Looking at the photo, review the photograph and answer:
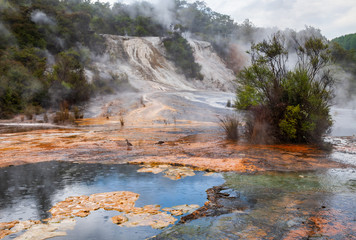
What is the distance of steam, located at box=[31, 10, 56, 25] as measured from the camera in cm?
2976

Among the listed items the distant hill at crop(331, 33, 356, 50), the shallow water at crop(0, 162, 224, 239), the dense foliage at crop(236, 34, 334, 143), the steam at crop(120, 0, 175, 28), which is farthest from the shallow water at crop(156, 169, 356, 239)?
the distant hill at crop(331, 33, 356, 50)

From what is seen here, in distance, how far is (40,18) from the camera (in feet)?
98.3

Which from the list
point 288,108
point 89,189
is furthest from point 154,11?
point 89,189

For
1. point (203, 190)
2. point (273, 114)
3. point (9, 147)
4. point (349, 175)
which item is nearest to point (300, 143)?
point (273, 114)

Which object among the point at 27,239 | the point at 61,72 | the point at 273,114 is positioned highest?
the point at 61,72

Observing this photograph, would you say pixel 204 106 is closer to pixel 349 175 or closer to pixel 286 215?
pixel 349 175

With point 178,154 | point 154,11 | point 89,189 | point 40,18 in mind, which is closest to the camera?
point 89,189

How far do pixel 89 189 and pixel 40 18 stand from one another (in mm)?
29841

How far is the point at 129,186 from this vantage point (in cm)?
489

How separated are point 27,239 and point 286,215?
2.71 meters

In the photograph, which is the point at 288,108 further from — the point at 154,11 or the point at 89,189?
the point at 154,11

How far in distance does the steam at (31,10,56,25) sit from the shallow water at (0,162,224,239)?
2742 cm

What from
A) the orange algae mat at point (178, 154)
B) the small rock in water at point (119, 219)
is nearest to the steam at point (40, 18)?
the orange algae mat at point (178, 154)

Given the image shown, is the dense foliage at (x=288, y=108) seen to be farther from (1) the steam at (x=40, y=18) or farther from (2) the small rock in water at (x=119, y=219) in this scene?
(1) the steam at (x=40, y=18)
